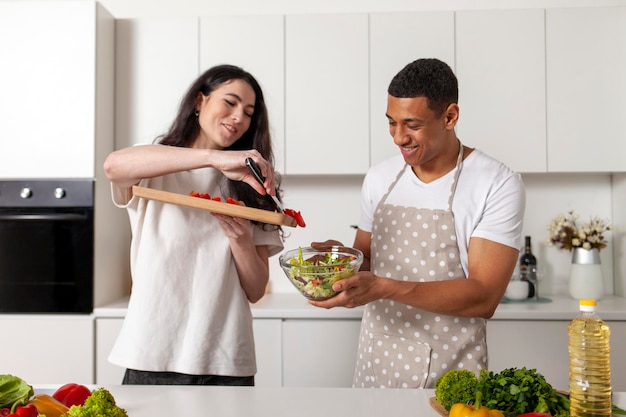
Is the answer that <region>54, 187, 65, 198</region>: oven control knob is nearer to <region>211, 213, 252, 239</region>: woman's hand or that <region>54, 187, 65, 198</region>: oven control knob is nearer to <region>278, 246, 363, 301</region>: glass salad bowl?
<region>211, 213, 252, 239</region>: woman's hand

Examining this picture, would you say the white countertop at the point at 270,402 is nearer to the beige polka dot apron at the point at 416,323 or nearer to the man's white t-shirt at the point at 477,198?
the beige polka dot apron at the point at 416,323

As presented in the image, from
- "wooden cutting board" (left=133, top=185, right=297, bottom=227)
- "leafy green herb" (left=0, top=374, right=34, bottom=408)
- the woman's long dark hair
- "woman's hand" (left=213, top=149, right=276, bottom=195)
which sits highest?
the woman's long dark hair

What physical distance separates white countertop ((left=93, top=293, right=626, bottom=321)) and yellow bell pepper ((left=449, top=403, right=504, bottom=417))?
1.54 metres

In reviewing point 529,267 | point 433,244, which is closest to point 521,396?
point 433,244

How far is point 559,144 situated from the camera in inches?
121

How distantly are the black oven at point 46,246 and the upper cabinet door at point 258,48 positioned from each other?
0.87m

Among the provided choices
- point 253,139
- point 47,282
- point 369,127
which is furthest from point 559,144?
point 47,282

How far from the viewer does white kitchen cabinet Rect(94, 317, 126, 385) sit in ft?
9.42

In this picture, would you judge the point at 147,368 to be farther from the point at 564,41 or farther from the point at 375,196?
the point at 564,41

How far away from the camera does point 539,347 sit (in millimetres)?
2795

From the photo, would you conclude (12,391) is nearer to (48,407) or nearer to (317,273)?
(48,407)

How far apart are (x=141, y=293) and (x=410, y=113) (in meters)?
0.86

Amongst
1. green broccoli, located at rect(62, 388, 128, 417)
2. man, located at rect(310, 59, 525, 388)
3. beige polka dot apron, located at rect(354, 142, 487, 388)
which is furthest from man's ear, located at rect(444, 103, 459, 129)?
green broccoli, located at rect(62, 388, 128, 417)

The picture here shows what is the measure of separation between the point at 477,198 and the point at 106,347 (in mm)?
1803
